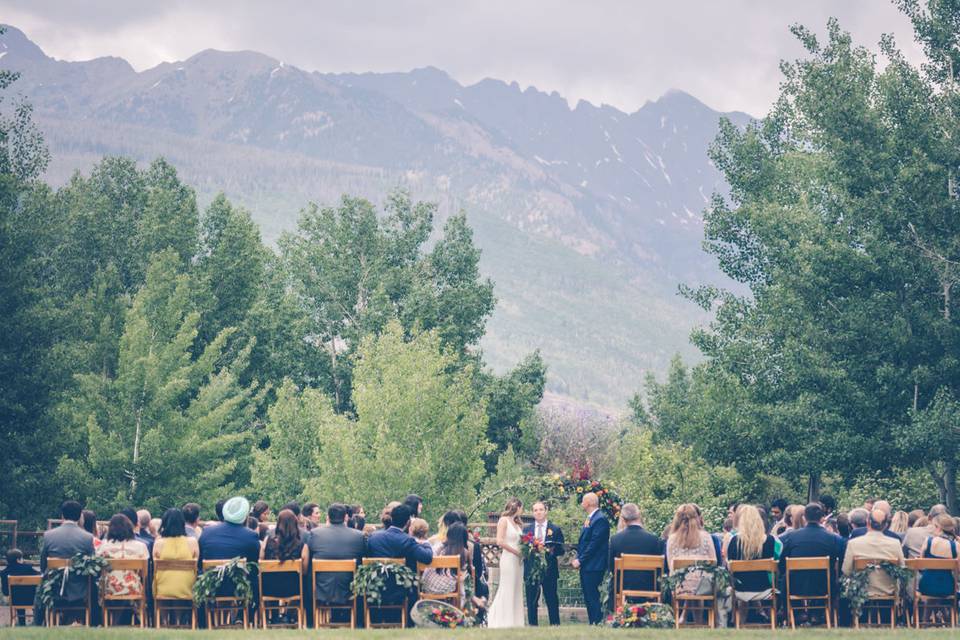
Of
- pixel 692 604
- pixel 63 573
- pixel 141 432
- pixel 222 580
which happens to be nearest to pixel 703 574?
pixel 692 604

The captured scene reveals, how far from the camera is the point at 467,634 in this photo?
14328 mm

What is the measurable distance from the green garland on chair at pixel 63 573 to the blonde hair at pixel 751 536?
7.54 meters

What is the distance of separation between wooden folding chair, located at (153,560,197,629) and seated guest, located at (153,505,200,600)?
0.05 meters

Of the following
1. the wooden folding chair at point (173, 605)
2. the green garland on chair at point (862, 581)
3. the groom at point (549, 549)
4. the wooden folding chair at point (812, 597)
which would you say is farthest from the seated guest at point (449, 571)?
the green garland on chair at point (862, 581)

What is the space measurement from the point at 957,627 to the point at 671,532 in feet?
11.9

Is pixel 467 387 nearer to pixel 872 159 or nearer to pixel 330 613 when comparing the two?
pixel 872 159

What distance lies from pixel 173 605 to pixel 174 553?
0.64 metres

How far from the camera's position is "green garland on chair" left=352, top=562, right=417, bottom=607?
15461 millimetres

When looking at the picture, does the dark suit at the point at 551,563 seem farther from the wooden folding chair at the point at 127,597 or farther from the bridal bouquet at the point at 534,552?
the wooden folding chair at the point at 127,597

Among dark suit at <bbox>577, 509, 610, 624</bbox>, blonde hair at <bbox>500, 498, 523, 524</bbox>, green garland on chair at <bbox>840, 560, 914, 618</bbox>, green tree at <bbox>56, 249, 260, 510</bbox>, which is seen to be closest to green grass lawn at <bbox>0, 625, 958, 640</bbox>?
green garland on chair at <bbox>840, 560, 914, 618</bbox>

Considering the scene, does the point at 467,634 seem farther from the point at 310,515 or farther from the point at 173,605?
the point at 310,515

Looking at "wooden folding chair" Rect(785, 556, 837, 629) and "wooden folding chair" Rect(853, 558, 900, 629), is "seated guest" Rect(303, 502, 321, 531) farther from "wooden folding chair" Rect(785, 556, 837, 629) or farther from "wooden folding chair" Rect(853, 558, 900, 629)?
"wooden folding chair" Rect(853, 558, 900, 629)

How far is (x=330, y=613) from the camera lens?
622 inches

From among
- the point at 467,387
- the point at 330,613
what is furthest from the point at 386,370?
the point at 330,613
